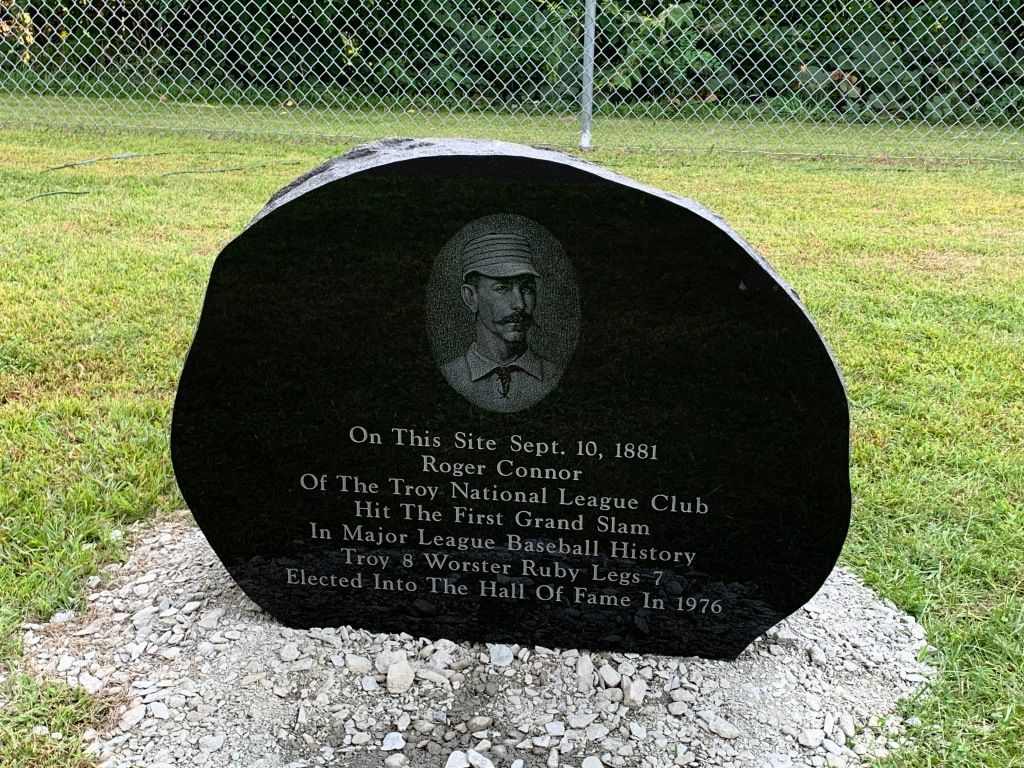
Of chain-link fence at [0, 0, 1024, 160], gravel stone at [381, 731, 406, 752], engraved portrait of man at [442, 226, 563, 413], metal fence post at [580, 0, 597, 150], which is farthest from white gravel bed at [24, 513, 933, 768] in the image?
chain-link fence at [0, 0, 1024, 160]

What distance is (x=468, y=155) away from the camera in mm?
2328

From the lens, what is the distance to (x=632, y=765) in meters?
2.39

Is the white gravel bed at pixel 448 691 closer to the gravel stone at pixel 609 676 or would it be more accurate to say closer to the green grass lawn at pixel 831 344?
the gravel stone at pixel 609 676

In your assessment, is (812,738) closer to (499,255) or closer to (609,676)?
(609,676)

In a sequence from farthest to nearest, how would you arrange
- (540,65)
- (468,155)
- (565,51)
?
1. (540,65)
2. (565,51)
3. (468,155)

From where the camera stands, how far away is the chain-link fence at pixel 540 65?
10039 mm

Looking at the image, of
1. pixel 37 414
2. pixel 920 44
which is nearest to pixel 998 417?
pixel 37 414

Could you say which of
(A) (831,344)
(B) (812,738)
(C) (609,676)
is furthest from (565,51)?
(B) (812,738)

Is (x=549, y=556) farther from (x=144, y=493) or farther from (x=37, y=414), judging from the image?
(x=37, y=414)

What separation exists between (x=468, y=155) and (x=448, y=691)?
1.29m

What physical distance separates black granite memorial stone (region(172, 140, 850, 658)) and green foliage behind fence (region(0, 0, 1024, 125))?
309 inches

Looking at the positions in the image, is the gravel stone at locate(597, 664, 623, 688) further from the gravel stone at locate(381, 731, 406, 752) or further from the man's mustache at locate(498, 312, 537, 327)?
the man's mustache at locate(498, 312, 537, 327)

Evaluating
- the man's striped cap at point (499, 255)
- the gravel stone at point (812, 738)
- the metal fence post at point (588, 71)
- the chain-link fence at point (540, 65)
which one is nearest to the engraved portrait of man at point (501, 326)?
the man's striped cap at point (499, 255)

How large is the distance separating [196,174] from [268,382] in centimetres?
554
